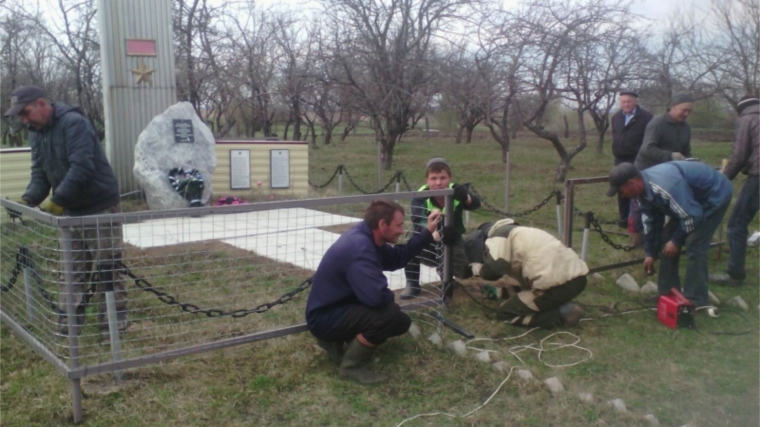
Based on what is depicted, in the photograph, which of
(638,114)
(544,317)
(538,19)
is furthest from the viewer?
(538,19)

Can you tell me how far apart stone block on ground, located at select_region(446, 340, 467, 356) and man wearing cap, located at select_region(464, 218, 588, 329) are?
0.65 metres

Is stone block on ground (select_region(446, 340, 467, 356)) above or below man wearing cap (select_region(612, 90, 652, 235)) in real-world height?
below

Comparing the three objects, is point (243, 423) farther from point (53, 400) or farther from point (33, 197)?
point (33, 197)

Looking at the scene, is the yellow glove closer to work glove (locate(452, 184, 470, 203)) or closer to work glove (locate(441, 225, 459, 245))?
work glove (locate(441, 225, 459, 245))

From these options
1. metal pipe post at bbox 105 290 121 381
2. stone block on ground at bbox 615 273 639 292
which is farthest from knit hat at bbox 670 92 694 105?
metal pipe post at bbox 105 290 121 381

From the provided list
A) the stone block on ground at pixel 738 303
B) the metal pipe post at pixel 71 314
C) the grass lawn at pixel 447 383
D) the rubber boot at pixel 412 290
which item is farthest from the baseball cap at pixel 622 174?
the metal pipe post at pixel 71 314

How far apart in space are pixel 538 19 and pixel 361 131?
38093 millimetres

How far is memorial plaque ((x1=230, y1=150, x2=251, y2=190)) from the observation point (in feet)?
41.1

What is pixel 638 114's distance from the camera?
27.6ft

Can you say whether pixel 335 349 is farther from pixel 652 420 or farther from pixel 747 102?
pixel 747 102

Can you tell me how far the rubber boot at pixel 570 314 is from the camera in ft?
17.1

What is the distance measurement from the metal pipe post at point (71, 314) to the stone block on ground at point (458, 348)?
7.77ft

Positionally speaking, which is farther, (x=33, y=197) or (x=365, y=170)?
(x=365, y=170)

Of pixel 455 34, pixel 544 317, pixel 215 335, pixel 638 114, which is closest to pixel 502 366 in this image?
pixel 544 317
